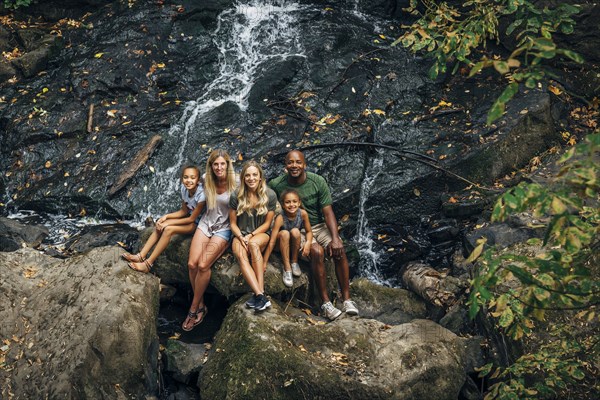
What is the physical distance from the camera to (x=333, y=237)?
802 cm

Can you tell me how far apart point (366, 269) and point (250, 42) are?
241 inches

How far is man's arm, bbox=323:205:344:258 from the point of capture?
801 centimetres

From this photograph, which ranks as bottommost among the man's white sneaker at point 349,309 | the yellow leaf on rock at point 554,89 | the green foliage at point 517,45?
the man's white sneaker at point 349,309

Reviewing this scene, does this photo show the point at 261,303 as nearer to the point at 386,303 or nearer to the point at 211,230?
the point at 211,230

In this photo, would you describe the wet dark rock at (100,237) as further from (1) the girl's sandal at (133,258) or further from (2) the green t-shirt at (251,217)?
(2) the green t-shirt at (251,217)

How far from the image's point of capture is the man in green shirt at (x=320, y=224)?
7.97 m

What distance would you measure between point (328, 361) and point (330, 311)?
3.26 feet

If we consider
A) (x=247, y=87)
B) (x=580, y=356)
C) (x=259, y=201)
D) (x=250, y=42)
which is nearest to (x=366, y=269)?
(x=259, y=201)

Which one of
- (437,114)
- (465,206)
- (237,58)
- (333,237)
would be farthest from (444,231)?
(237,58)

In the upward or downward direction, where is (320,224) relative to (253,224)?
downward

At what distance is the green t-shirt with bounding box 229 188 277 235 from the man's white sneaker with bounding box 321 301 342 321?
1299 millimetres

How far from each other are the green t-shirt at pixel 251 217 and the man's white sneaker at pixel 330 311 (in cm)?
130

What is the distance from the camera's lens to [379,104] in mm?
11859

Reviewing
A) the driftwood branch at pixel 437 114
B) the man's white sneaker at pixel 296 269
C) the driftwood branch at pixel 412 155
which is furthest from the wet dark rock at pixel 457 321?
the driftwood branch at pixel 437 114
